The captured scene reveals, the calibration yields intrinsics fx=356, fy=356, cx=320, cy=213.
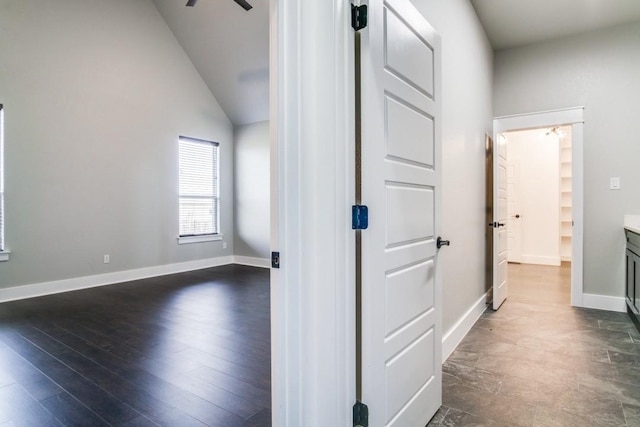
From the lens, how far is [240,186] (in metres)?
6.98

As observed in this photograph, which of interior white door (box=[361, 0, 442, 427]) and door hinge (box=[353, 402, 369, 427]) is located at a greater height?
interior white door (box=[361, 0, 442, 427])

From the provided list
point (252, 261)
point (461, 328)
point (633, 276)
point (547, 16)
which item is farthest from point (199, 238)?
point (633, 276)

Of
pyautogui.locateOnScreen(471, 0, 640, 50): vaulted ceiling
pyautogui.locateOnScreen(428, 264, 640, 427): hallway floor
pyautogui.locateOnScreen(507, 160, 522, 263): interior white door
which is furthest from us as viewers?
pyautogui.locateOnScreen(507, 160, 522, 263): interior white door

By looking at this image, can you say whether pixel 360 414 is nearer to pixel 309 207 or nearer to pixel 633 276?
pixel 309 207

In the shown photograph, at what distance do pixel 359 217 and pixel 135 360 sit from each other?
2160mm

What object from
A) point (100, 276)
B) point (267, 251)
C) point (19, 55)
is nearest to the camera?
point (19, 55)

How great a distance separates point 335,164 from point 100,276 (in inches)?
198

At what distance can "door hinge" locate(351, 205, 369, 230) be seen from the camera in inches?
53.3

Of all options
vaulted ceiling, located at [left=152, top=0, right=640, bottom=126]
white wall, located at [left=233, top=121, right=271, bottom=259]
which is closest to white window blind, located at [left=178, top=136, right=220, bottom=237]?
white wall, located at [left=233, top=121, right=271, bottom=259]

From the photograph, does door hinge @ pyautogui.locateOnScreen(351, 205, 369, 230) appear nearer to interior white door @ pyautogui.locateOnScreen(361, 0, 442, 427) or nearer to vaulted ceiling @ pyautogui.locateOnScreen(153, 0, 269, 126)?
interior white door @ pyautogui.locateOnScreen(361, 0, 442, 427)

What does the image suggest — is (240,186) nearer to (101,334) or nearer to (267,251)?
(267,251)

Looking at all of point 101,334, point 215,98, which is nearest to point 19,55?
point 215,98

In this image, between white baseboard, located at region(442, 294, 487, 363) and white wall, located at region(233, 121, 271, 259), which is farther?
white wall, located at region(233, 121, 271, 259)

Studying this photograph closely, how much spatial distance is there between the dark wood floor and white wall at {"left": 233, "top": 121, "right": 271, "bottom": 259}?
2379 millimetres
